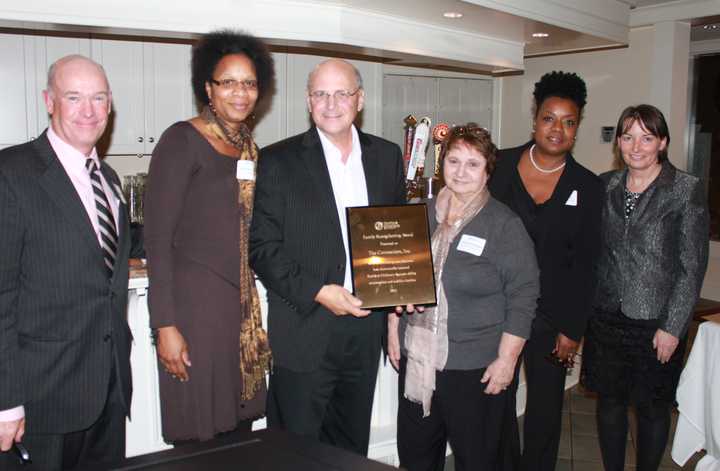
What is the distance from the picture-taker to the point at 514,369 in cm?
239

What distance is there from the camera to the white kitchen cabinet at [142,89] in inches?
190

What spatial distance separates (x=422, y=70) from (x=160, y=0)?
10.3 feet

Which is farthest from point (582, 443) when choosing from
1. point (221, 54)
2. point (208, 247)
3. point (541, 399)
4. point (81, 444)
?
point (221, 54)

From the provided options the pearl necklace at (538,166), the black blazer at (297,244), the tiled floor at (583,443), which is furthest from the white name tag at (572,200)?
the tiled floor at (583,443)

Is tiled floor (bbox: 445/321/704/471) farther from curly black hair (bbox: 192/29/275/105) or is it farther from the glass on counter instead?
the glass on counter

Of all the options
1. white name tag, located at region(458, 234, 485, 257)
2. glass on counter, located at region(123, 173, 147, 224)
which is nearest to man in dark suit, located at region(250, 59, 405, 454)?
white name tag, located at region(458, 234, 485, 257)

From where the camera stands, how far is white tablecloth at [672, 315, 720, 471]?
9.66 feet

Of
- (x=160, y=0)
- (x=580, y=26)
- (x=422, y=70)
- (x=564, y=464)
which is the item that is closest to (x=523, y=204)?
(x=564, y=464)

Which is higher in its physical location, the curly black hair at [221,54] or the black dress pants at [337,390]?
the curly black hair at [221,54]

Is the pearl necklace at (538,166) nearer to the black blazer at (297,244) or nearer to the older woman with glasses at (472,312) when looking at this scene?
the older woman with glasses at (472,312)

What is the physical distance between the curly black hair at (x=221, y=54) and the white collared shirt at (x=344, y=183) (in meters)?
0.29

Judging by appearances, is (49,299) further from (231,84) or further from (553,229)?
(553,229)

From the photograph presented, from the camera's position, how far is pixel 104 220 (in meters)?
1.98

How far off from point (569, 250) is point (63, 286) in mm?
1850
